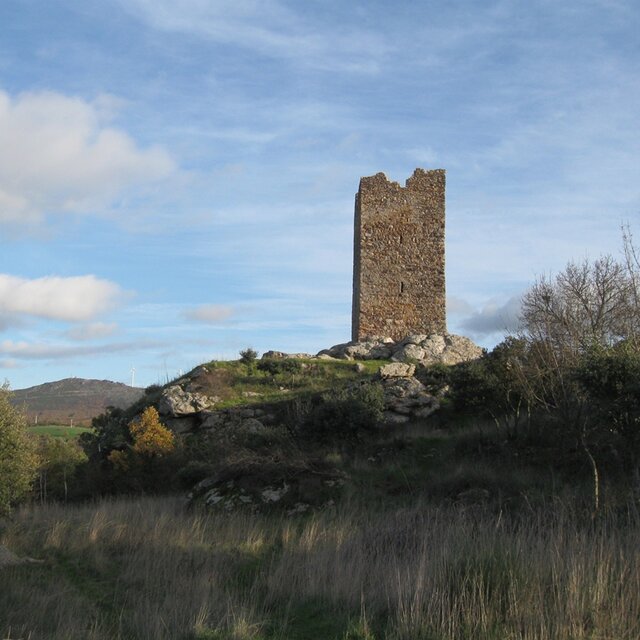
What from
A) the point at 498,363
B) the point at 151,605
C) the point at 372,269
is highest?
the point at 372,269

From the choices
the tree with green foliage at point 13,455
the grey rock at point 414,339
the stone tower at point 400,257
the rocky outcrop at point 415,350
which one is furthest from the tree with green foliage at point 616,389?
the stone tower at point 400,257

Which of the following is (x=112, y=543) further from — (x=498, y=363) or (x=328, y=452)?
(x=498, y=363)

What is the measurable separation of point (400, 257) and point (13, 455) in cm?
2124

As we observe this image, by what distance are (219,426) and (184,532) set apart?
12.7m

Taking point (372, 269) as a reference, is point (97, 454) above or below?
below

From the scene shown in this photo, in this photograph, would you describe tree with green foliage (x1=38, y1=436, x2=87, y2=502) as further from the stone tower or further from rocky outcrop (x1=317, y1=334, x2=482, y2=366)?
the stone tower

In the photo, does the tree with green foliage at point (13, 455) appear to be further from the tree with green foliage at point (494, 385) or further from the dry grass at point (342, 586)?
the tree with green foliage at point (494, 385)

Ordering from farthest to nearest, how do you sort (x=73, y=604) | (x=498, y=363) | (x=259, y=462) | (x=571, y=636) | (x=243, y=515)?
(x=498, y=363)
(x=259, y=462)
(x=243, y=515)
(x=73, y=604)
(x=571, y=636)

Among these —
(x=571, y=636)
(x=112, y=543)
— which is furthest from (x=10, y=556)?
(x=571, y=636)

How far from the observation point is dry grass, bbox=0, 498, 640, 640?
18.9 ft

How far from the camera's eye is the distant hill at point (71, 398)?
82.1 m

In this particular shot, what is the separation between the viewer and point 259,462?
15797mm

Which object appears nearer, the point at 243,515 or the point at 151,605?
the point at 151,605

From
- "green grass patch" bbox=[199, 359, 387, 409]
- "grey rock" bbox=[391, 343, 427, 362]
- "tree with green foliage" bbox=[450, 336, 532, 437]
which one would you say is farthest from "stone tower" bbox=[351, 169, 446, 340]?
"tree with green foliage" bbox=[450, 336, 532, 437]
